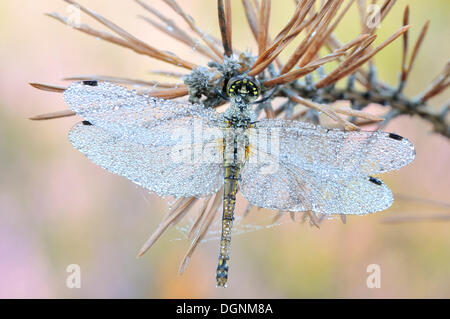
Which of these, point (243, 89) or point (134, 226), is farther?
point (134, 226)

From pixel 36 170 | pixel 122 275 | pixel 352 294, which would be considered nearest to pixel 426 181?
pixel 352 294

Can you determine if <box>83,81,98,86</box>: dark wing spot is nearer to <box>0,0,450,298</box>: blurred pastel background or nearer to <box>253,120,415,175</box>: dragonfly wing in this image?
<box>253,120,415,175</box>: dragonfly wing

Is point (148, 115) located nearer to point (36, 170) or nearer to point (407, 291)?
point (36, 170)
